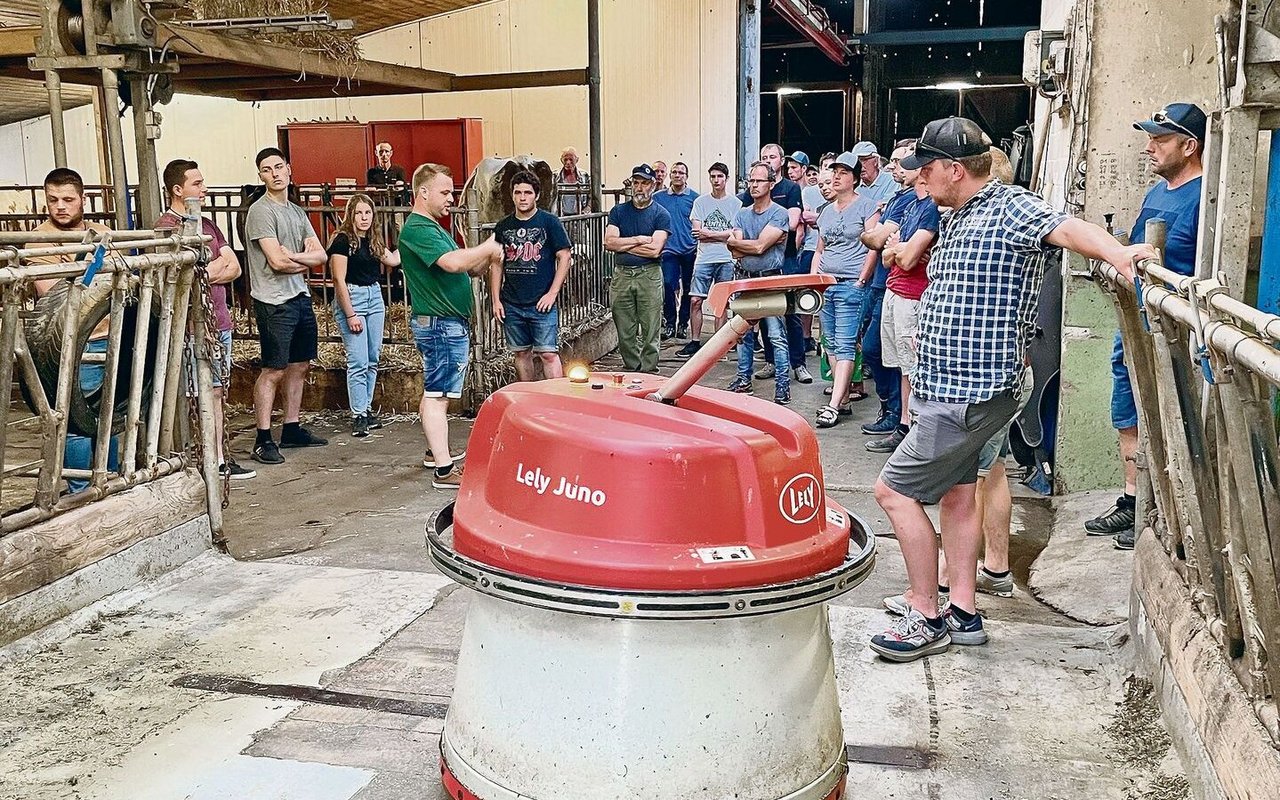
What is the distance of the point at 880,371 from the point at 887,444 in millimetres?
646

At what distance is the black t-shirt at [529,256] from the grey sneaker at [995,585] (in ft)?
12.6

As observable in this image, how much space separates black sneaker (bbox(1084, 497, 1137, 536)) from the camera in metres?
5.45

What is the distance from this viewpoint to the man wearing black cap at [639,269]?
9773mm

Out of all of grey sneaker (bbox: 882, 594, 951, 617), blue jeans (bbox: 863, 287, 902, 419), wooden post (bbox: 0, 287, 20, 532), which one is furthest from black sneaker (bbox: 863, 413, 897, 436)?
wooden post (bbox: 0, 287, 20, 532)

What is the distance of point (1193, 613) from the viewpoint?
3225 mm

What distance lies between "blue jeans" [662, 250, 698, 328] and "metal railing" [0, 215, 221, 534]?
736 centimetres

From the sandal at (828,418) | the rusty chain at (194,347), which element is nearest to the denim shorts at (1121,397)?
the sandal at (828,418)

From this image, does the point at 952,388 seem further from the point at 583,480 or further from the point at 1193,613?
the point at 583,480

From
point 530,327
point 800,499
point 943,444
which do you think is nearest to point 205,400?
point 530,327

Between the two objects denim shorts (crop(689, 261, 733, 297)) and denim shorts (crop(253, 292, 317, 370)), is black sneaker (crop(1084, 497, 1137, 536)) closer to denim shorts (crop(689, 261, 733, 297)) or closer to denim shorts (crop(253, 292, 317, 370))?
denim shorts (crop(253, 292, 317, 370))

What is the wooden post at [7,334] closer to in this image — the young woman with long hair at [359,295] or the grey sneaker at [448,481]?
the grey sneaker at [448,481]

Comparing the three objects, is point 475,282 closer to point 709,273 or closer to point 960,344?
point 709,273

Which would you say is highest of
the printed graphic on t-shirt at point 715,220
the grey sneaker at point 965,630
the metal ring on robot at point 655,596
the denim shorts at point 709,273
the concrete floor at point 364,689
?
the printed graphic on t-shirt at point 715,220

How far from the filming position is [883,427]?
310 inches
